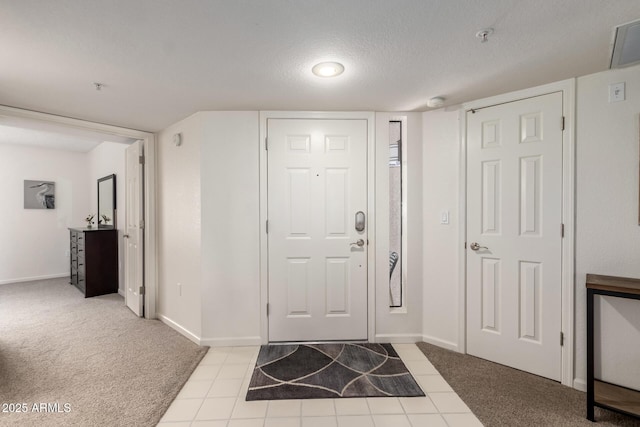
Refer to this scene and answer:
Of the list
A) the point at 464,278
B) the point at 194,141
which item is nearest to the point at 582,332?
the point at 464,278

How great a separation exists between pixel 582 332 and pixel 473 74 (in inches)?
76.0

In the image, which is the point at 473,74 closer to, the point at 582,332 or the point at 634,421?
the point at 582,332

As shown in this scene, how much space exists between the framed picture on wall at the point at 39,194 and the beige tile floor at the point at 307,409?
5065mm

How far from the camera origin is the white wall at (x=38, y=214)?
4.74 m

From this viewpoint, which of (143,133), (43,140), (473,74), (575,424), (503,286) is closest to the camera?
(575,424)

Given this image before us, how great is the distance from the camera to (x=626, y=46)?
158 cm

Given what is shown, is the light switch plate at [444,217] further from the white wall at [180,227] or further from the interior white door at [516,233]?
the white wall at [180,227]

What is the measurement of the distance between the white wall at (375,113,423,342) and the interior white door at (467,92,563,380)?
1.40ft

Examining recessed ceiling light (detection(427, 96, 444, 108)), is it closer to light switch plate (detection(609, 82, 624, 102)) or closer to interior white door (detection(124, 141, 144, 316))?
light switch plate (detection(609, 82, 624, 102))

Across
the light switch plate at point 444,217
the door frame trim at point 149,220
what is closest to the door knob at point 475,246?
the light switch plate at point 444,217

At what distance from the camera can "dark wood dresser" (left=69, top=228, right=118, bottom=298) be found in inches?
162

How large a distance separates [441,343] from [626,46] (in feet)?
7.85

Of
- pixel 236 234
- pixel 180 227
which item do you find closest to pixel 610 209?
pixel 236 234

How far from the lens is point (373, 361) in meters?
2.34
